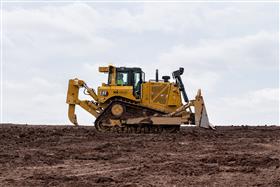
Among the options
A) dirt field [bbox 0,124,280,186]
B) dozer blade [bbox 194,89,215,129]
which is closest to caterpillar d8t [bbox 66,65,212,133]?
dozer blade [bbox 194,89,215,129]

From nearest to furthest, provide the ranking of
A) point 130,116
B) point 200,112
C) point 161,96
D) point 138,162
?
1. point 138,162
2. point 200,112
3. point 130,116
4. point 161,96

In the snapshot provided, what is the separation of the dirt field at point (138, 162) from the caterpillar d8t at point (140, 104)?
11.5 ft

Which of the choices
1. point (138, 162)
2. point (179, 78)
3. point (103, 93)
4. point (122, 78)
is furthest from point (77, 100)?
point (138, 162)

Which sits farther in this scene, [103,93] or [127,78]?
[127,78]

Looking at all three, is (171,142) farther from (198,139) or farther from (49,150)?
(49,150)

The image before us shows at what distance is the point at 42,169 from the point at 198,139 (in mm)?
9210

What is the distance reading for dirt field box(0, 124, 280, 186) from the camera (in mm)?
11498

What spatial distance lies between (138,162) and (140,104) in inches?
439

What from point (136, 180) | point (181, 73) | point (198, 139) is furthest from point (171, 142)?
point (136, 180)

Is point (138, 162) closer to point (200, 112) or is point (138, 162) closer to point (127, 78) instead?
point (200, 112)

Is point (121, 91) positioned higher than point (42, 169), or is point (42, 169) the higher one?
point (121, 91)

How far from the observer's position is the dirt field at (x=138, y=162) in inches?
453

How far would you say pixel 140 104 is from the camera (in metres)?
25.4

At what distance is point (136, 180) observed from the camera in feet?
37.8
